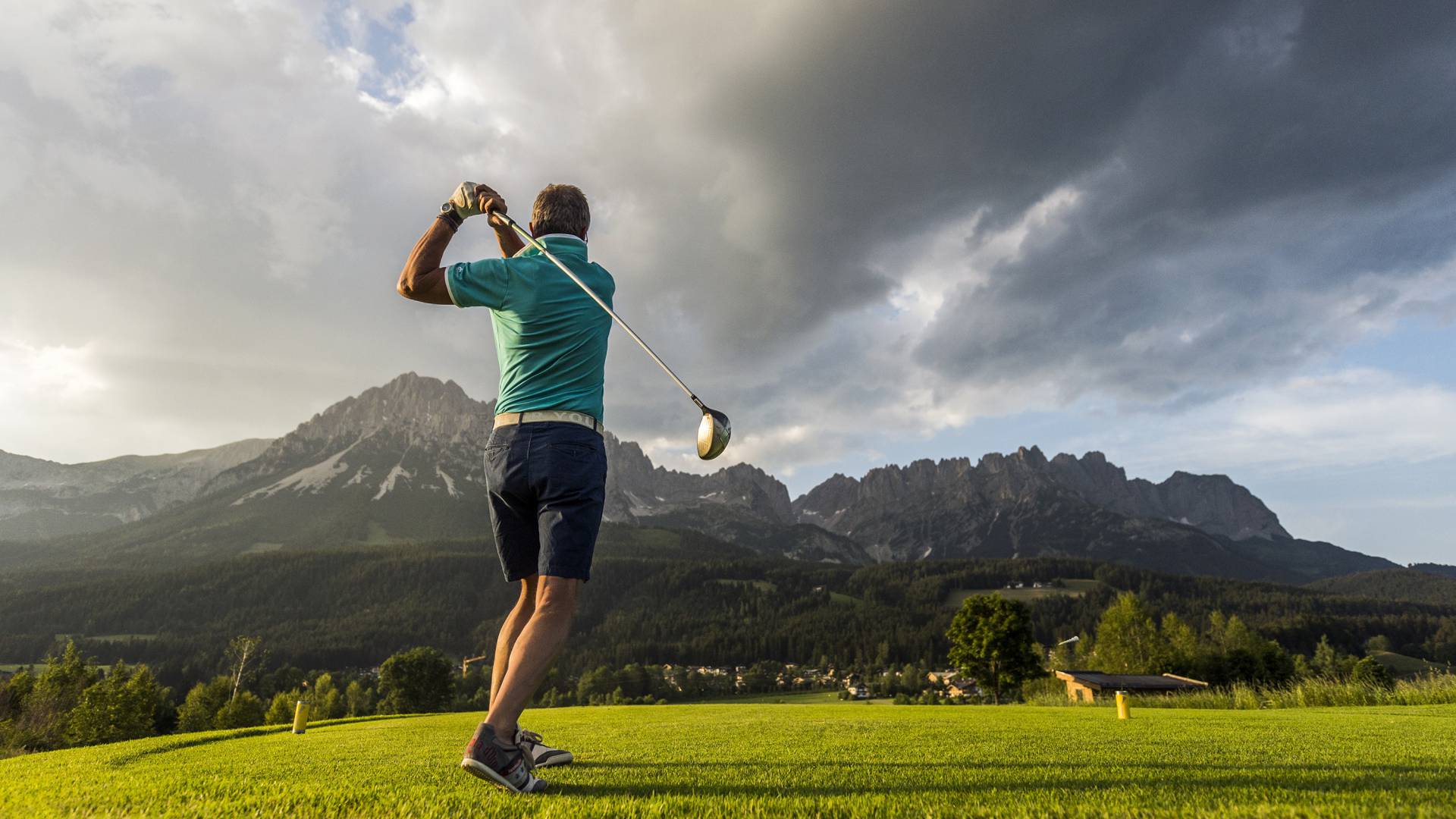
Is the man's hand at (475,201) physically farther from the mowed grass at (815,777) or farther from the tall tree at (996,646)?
the tall tree at (996,646)

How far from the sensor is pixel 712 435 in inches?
184

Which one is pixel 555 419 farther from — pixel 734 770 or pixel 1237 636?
pixel 1237 636

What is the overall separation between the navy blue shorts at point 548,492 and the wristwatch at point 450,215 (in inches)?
57.9

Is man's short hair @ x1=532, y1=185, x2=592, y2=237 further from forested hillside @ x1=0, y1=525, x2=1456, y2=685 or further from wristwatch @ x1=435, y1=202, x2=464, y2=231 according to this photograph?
forested hillside @ x1=0, y1=525, x2=1456, y2=685

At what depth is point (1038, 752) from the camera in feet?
15.8

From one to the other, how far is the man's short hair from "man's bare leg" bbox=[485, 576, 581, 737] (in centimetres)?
239

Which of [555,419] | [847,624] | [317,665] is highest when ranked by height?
[555,419]

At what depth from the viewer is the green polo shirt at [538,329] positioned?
411cm

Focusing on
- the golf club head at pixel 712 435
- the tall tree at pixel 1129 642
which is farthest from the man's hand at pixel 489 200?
the tall tree at pixel 1129 642

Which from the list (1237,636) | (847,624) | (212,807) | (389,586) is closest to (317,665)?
(389,586)

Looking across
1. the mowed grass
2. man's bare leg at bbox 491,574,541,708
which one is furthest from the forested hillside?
man's bare leg at bbox 491,574,541,708

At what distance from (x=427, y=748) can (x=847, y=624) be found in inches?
6663

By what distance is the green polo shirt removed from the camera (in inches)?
162

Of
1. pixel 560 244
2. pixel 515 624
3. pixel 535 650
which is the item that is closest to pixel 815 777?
pixel 535 650
